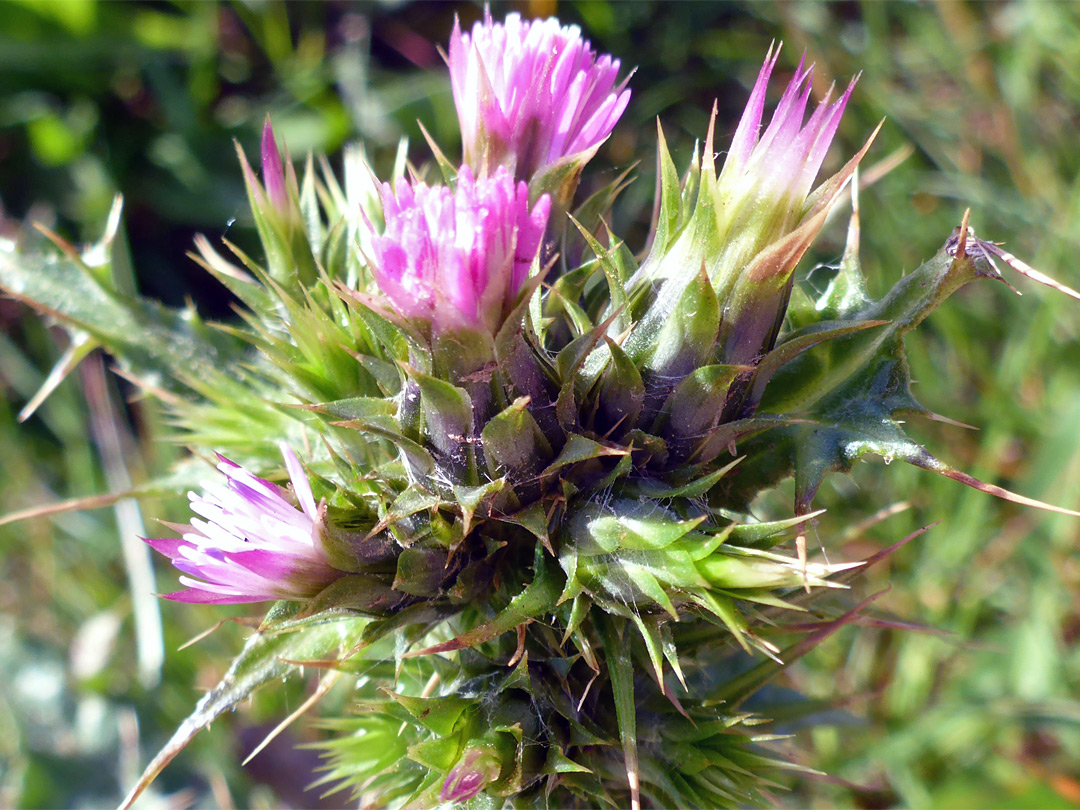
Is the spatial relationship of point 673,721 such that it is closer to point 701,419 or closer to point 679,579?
point 679,579

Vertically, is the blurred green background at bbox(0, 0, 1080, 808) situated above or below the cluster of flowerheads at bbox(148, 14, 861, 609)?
below

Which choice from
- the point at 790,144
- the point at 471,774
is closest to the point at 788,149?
the point at 790,144

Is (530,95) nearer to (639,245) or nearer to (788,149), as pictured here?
(788,149)

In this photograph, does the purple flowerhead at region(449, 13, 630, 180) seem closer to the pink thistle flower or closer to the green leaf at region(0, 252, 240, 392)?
the pink thistle flower

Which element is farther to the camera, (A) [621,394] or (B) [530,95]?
(B) [530,95]

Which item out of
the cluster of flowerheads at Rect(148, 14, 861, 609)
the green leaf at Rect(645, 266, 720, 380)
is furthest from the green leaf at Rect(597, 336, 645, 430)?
the cluster of flowerheads at Rect(148, 14, 861, 609)

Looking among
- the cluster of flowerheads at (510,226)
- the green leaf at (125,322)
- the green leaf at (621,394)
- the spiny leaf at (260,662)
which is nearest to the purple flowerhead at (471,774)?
the cluster of flowerheads at (510,226)
